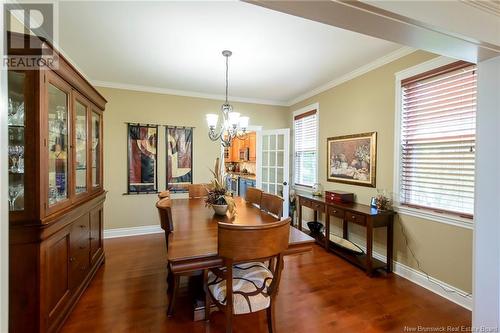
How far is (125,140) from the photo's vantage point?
4004 mm

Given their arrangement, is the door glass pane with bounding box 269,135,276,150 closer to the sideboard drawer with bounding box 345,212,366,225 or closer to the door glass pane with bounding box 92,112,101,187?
the sideboard drawer with bounding box 345,212,366,225

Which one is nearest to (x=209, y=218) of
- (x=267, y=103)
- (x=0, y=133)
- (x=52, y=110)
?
(x=52, y=110)

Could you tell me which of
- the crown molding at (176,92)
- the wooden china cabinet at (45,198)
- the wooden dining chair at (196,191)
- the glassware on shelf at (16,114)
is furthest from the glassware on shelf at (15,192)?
the crown molding at (176,92)

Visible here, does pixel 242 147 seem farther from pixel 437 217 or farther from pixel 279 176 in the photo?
pixel 437 217

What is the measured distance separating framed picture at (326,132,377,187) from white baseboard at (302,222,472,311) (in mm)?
1027

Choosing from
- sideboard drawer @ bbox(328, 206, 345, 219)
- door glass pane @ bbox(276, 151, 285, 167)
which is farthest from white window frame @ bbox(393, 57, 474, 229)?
door glass pane @ bbox(276, 151, 285, 167)

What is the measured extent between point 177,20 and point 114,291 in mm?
Result: 2691

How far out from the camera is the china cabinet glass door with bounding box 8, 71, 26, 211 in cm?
150

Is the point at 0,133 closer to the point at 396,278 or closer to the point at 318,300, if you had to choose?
the point at 318,300

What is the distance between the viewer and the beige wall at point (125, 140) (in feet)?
12.9

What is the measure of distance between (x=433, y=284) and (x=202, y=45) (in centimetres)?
353

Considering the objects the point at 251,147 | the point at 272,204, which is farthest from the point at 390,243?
the point at 251,147

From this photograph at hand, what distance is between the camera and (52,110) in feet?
5.89

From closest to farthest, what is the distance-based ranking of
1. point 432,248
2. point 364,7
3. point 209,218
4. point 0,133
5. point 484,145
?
point 0,133
point 364,7
point 484,145
point 209,218
point 432,248
